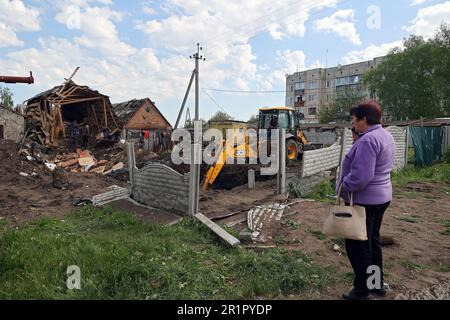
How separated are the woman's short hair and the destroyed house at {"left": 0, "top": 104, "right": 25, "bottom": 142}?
19.9 meters

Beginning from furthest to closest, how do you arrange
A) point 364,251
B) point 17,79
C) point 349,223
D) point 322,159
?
point 322,159 < point 17,79 < point 364,251 < point 349,223

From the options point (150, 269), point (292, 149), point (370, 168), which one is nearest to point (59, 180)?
point (292, 149)

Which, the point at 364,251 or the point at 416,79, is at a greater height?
the point at 416,79

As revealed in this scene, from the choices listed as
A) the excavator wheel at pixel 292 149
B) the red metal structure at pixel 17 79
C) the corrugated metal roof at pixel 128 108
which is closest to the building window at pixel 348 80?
the corrugated metal roof at pixel 128 108

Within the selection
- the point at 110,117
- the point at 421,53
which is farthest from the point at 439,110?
the point at 110,117

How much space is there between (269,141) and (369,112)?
846 cm

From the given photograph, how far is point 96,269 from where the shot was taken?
375 centimetres

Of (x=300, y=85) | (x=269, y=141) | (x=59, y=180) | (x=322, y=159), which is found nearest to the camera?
(x=322, y=159)

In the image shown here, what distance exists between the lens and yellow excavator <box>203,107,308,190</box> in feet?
34.7

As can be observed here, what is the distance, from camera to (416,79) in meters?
35.8

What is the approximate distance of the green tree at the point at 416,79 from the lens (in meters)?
34.2

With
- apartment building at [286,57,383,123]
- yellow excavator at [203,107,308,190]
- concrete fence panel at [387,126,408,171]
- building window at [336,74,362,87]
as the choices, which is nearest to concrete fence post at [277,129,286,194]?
yellow excavator at [203,107,308,190]

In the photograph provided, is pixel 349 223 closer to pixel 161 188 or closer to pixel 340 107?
pixel 161 188

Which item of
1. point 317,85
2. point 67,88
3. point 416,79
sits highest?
point 317,85
